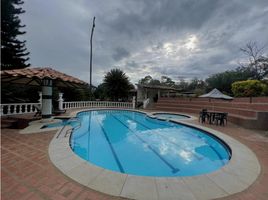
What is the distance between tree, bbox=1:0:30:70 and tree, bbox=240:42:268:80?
3080cm

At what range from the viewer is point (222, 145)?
21.5 ft

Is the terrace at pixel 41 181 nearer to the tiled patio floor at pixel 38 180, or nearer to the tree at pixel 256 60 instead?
the tiled patio floor at pixel 38 180

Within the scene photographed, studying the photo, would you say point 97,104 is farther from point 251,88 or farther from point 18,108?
point 251,88

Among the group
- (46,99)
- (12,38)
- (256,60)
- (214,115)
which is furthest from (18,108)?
(256,60)

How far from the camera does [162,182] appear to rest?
319cm

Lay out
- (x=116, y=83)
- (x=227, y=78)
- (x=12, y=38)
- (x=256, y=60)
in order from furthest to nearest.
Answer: (x=227, y=78) → (x=256, y=60) → (x=116, y=83) → (x=12, y=38)

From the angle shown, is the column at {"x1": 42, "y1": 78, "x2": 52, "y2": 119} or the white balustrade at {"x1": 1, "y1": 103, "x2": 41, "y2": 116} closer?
the column at {"x1": 42, "y1": 78, "x2": 52, "y2": 119}

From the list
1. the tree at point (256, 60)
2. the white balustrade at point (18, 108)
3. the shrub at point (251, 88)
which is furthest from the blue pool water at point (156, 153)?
the tree at point (256, 60)

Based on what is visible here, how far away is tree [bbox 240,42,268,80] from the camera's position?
1008 inches

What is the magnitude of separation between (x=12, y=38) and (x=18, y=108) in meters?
10.3

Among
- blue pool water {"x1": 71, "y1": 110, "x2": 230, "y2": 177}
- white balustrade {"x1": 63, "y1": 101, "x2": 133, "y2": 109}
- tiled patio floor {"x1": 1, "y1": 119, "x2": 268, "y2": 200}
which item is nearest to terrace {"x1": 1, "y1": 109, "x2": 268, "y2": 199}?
tiled patio floor {"x1": 1, "y1": 119, "x2": 268, "y2": 200}

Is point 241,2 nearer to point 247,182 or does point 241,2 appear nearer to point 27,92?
point 247,182

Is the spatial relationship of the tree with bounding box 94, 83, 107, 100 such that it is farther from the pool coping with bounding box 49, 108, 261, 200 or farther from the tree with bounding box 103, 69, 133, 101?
the pool coping with bounding box 49, 108, 261, 200

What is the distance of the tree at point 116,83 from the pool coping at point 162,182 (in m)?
17.9
